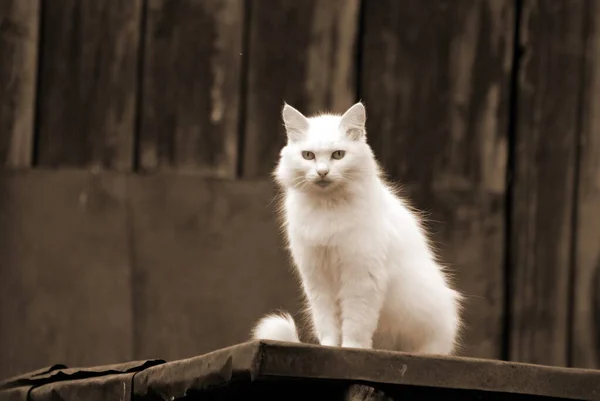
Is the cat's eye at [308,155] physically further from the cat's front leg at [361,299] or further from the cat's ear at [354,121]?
the cat's front leg at [361,299]

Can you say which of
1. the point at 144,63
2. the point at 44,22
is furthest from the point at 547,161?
the point at 44,22

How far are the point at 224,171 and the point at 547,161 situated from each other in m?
0.90

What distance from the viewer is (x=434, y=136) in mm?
4215

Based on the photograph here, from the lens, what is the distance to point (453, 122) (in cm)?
422

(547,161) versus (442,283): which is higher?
(547,161)

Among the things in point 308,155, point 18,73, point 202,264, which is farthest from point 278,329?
point 18,73

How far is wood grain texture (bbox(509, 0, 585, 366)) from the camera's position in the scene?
415cm

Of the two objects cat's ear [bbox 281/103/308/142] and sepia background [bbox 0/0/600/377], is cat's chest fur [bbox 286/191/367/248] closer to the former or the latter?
Result: cat's ear [bbox 281/103/308/142]

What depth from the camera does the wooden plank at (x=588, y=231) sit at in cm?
415

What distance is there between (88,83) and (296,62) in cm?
59

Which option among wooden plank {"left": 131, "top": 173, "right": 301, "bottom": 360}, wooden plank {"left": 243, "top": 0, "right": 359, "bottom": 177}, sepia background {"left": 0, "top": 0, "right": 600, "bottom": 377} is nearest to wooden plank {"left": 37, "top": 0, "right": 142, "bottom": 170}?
sepia background {"left": 0, "top": 0, "right": 600, "bottom": 377}

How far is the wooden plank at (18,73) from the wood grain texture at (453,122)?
3.06 ft

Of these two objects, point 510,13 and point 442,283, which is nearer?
point 442,283

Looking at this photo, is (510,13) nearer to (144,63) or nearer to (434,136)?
(434,136)
